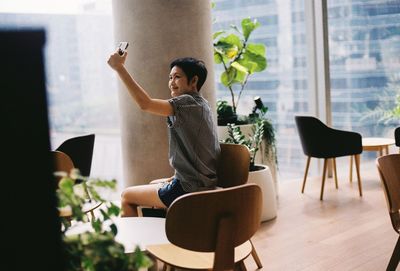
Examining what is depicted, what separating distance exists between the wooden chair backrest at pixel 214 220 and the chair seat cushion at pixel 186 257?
260 millimetres

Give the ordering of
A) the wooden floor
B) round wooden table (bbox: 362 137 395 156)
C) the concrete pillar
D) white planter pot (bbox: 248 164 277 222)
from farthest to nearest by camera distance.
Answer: round wooden table (bbox: 362 137 395 156) → white planter pot (bbox: 248 164 277 222) → the concrete pillar → the wooden floor

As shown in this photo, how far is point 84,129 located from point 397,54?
166 inches

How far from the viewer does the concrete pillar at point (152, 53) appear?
396 centimetres

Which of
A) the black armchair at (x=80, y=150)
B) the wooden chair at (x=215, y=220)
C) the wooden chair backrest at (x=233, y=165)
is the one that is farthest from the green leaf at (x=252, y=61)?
the wooden chair at (x=215, y=220)

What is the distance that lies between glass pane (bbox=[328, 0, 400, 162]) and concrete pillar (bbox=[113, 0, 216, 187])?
3.01 meters

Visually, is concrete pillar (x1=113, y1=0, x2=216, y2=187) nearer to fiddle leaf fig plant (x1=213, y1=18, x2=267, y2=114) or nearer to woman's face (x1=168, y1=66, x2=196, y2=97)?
woman's face (x1=168, y1=66, x2=196, y2=97)

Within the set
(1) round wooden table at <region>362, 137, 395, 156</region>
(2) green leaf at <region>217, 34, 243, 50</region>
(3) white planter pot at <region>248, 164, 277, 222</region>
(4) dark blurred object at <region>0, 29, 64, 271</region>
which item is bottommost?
(3) white planter pot at <region>248, 164, 277, 222</region>

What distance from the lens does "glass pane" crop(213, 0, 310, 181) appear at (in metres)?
6.35

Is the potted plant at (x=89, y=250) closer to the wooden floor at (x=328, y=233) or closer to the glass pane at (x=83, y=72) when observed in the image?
the wooden floor at (x=328, y=233)

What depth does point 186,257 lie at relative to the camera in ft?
8.02

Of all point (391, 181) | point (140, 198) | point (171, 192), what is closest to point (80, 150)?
point (140, 198)

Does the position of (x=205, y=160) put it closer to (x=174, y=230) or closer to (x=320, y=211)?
(x=174, y=230)

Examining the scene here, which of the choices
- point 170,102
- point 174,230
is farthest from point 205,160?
point 174,230

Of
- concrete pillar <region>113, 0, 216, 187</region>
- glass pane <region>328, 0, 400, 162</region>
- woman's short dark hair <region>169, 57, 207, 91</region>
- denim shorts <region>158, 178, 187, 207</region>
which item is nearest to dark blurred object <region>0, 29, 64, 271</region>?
denim shorts <region>158, 178, 187, 207</region>
